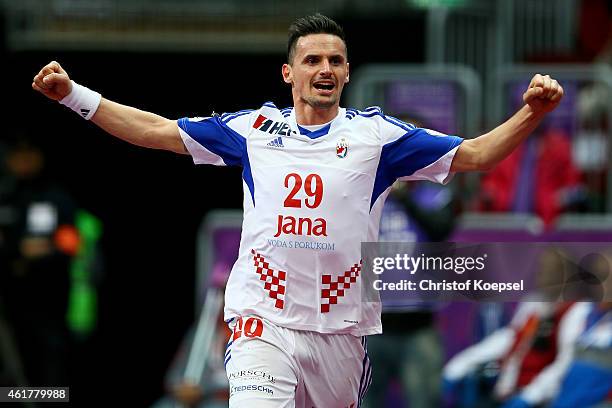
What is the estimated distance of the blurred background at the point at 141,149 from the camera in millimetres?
14289

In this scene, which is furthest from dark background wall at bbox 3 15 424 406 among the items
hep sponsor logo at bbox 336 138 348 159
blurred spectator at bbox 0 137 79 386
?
hep sponsor logo at bbox 336 138 348 159

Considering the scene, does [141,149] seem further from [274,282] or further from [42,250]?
[274,282]

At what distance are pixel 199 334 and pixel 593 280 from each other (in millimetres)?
5206

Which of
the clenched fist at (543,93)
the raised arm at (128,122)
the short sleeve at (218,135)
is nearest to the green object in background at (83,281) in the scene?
the raised arm at (128,122)

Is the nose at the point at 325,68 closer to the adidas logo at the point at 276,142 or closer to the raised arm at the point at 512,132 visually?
the adidas logo at the point at 276,142

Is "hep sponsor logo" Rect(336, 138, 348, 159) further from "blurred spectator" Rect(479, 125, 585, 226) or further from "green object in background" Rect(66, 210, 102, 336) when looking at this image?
"green object in background" Rect(66, 210, 102, 336)

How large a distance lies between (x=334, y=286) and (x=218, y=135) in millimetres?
1038

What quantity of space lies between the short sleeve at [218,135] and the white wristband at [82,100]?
472 millimetres

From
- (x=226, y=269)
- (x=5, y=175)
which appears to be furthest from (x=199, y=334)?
(x=5, y=175)

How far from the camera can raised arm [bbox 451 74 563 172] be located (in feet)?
23.3

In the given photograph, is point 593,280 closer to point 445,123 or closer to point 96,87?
point 445,123


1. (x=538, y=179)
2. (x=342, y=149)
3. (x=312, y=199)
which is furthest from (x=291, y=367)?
(x=538, y=179)

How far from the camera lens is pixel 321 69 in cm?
755

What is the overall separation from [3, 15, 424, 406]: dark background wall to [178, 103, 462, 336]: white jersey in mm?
8566
